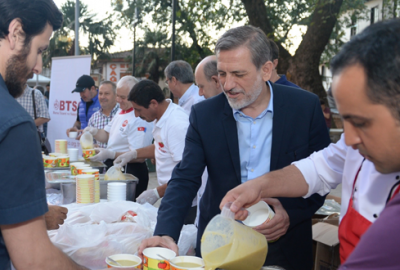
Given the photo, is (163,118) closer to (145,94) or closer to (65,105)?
(145,94)

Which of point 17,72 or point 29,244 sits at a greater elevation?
point 17,72

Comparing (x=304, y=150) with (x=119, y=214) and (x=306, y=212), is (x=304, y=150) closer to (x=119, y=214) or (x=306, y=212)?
(x=306, y=212)

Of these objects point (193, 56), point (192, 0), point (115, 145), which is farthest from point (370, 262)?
point (193, 56)

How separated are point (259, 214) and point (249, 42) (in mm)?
907

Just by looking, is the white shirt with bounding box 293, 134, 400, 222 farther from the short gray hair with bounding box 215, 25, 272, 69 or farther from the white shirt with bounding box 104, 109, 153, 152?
the white shirt with bounding box 104, 109, 153, 152

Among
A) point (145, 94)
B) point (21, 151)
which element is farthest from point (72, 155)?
point (21, 151)

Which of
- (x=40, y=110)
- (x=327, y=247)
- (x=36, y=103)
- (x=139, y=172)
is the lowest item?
(x=327, y=247)

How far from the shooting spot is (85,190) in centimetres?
275

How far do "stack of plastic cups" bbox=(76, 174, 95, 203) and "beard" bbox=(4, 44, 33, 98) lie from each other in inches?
61.6

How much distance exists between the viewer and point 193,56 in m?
20.5

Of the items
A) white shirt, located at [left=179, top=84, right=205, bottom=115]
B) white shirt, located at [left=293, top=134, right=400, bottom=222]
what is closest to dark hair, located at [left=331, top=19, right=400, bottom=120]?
white shirt, located at [left=293, top=134, right=400, bottom=222]

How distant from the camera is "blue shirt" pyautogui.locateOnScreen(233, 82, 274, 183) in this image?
2.06 m

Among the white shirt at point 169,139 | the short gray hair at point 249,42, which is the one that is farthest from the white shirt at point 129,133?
the short gray hair at point 249,42

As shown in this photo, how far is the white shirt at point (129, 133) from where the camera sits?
447cm
